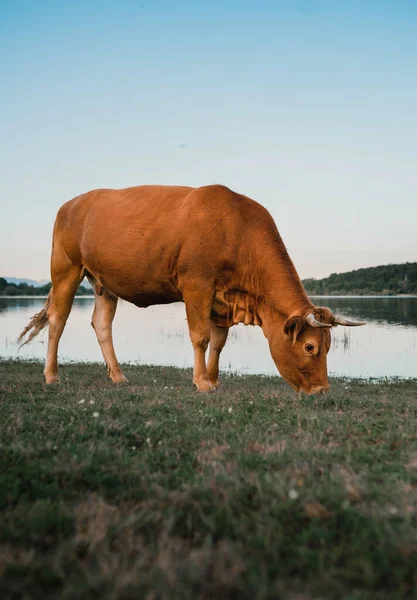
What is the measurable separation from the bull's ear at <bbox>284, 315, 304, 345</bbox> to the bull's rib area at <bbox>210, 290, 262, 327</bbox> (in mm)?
921

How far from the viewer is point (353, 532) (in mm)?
2742

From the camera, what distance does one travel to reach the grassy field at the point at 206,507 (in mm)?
2357

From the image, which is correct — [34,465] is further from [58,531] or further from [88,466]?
[58,531]

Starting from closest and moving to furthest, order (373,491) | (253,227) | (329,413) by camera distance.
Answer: (373,491), (329,413), (253,227)

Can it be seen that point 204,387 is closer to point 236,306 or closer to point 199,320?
point 199,320

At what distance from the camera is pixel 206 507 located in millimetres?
3139

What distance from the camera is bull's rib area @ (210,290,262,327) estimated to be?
28.4ft

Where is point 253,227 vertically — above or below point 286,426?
above

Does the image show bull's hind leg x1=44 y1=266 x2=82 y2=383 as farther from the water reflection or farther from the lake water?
the water reflection

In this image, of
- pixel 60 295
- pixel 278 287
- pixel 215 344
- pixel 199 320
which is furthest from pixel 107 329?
pixel 278 287

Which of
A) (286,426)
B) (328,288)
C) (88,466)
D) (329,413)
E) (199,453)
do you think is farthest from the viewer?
(328,288)

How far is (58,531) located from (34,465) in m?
1.03

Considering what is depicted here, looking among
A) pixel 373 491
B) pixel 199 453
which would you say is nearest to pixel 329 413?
pixel 199 453

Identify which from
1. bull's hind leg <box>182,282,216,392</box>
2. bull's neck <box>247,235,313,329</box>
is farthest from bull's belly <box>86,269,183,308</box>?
bull's neck <box>247,235,313,329</box>
